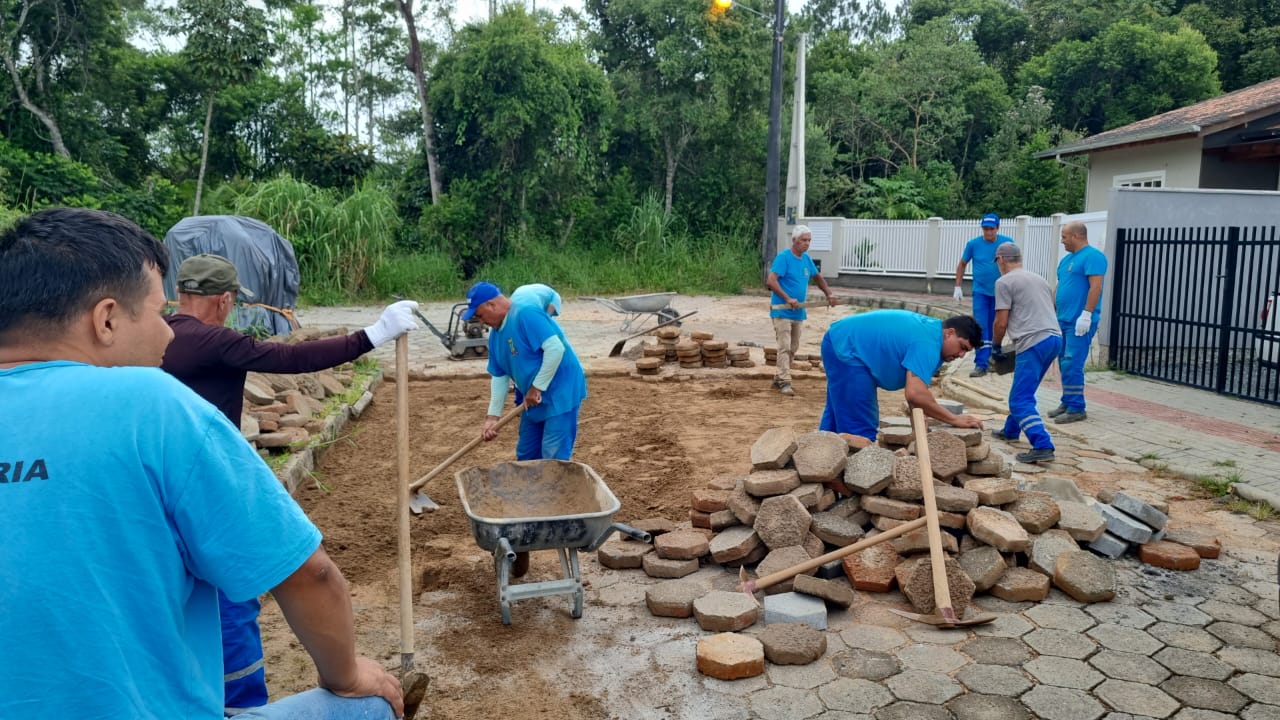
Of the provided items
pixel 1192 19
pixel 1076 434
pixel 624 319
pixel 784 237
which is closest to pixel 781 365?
pixel 1076 434

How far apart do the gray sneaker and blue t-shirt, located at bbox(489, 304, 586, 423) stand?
11.8 ft

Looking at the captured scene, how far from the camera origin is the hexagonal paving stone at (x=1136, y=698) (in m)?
3.47

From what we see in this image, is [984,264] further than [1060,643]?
Yes

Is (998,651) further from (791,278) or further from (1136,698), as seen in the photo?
(791,278)

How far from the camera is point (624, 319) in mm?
15727

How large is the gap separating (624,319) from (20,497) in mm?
14364

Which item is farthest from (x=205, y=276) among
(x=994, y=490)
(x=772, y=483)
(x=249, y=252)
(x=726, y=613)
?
(x=249, y=252)

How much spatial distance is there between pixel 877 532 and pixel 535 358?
215cm

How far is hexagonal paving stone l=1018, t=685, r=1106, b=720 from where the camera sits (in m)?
3.44

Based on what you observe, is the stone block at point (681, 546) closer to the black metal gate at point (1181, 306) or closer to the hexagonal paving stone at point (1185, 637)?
the hexagonal paving stone at point (1185, 637)

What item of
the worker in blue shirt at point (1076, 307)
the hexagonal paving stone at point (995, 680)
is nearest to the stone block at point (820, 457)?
the hexagonal paving stone at point (995, 680)

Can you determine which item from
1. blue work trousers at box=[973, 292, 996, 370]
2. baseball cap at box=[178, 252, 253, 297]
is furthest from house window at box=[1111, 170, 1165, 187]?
baseball cap at box=[178, 252, 253, 297]

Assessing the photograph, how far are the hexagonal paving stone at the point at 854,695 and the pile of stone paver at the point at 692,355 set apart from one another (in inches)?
287

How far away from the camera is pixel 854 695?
361cm
